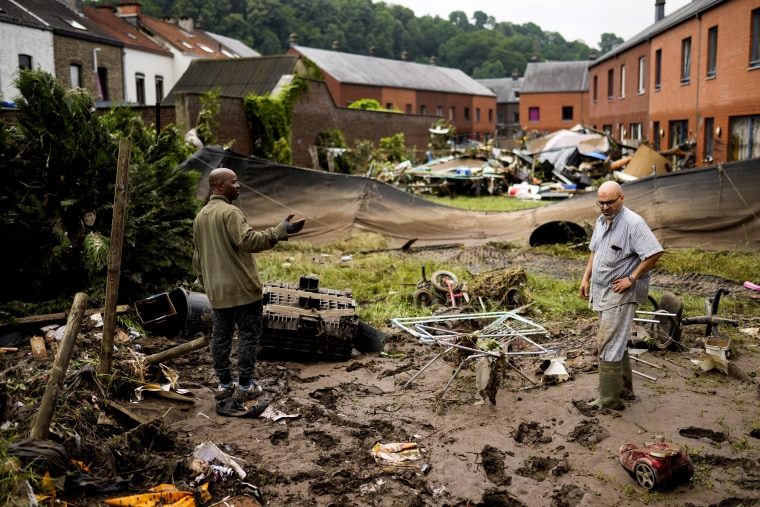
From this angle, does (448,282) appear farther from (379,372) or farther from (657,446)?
(657,446)

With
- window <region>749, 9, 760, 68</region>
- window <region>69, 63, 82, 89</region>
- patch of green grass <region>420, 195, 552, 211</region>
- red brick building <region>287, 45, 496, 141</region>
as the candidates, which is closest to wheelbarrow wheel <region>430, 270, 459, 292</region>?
patch of green grass <region>420, 195, 552, 211</region>

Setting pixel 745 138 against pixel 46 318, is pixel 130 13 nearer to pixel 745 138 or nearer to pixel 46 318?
pixel 745 138

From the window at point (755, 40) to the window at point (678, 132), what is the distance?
566 centimetres

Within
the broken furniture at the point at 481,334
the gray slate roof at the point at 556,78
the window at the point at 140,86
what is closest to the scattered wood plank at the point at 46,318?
the broken furniture at the point at 481,334

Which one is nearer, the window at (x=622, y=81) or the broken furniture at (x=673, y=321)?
the broken furniture at (x=673, y=321)

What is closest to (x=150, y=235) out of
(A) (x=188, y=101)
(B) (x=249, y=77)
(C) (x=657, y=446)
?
(C) (x=657, y=446)

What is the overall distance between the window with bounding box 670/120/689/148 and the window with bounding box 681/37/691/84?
5.05 feet

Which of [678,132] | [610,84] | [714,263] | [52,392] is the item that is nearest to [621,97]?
[610,84]

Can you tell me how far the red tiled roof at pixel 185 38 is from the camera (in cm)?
4284

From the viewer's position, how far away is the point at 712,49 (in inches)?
873

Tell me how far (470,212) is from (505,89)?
66.3m

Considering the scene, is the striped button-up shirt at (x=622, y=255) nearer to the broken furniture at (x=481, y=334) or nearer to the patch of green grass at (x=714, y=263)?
the broken furniture at (x=481, y=334)

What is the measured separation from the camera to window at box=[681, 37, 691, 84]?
24734mm

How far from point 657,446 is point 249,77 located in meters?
29.2
